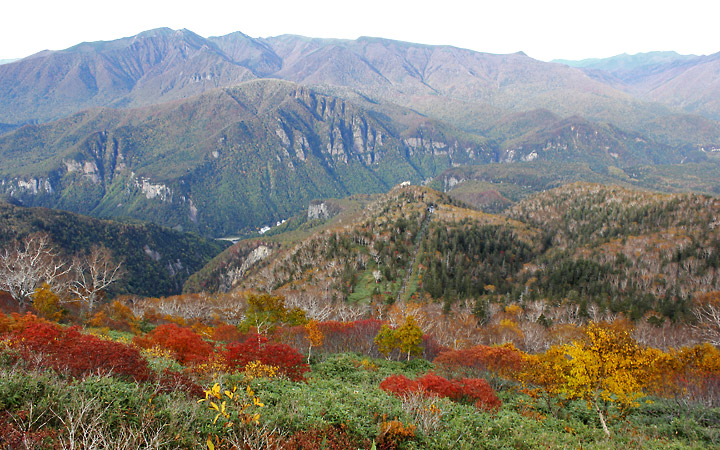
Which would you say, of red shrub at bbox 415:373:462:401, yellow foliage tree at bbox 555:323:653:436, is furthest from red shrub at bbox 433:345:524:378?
yellow foliage tree at bbox 555:323:653:436

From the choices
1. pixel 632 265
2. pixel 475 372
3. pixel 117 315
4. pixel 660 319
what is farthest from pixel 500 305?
pixel 117 315

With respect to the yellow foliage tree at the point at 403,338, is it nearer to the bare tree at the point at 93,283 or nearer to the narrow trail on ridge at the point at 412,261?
the bare tree at the point at 93,283

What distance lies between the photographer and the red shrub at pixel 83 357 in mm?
19406

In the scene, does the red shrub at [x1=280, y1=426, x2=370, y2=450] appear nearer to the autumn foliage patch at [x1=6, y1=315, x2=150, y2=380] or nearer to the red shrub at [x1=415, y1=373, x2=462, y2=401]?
the autumn foliage patch at [x1=6, y1=315, x2=150, y2=380]

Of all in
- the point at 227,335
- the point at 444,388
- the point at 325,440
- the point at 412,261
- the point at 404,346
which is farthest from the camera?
the point at 412,261

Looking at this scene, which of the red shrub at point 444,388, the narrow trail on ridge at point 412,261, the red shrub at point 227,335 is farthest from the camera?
the narrow trail on ridge at point 412,261

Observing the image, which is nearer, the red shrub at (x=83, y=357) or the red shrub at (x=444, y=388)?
the red shrub at (x=83, y=357)

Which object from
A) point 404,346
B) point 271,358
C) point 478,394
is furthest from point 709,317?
point 271,358

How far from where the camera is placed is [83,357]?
20.6m

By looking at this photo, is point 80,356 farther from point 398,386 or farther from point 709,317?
point 709,317

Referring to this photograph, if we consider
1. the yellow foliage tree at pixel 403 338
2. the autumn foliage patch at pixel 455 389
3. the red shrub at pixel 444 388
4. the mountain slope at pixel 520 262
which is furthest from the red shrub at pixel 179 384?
the mountain slope at pixel 520 262

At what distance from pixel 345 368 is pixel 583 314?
299ft

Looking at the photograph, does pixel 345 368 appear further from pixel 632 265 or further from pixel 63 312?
pixel 632 265

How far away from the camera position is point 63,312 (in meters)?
60.1
